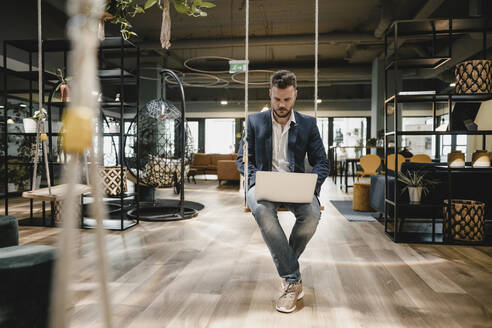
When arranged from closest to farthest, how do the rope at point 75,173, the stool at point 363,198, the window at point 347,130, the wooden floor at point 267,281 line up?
the rope at point 75,173, the wooden floor at point 267,281, the stool at point 363,198, the window at point 347,130

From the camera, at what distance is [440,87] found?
482 inches

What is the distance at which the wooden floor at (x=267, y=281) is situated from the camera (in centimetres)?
183

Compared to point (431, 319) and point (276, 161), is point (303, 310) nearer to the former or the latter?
point (431, 319)

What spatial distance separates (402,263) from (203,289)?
67.4 inches

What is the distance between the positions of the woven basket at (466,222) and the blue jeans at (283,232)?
213 cm

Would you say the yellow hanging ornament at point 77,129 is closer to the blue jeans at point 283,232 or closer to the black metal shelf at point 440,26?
the blue jeans at point 283,232

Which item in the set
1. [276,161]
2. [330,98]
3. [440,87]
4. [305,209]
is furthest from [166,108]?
[440,87]

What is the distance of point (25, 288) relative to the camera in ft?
4.75

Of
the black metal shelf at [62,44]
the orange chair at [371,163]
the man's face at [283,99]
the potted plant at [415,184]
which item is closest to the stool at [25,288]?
the man's face at [283,99]

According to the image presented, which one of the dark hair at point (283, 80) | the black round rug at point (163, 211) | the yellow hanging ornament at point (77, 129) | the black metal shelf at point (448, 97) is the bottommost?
the black round rug at point (163, 211)

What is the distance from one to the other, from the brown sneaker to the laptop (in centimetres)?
52

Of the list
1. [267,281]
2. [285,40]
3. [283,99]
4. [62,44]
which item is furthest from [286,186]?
[285,40]

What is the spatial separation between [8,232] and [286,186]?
166 cm

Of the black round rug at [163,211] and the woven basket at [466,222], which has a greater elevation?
the woven basket at [466,222]
